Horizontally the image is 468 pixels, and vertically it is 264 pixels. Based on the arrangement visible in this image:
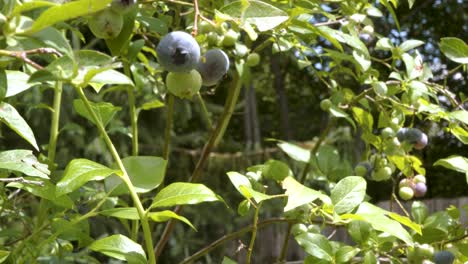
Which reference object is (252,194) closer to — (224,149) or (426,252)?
(426,252)

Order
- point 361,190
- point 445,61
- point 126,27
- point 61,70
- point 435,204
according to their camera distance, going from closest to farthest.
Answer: point 61,70 → point 126,27 → point 361,190 → point 435,204 → point 445,61

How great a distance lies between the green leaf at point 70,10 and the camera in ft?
1.40

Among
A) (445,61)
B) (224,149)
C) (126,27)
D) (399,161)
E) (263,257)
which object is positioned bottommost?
(263,257)

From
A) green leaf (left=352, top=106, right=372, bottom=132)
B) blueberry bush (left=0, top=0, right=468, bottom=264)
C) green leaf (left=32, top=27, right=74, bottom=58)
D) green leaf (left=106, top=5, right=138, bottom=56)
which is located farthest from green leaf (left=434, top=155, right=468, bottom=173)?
green leaf (left=32, top=27, right=74, bottom=58)

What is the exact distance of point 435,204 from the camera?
14.3 ft

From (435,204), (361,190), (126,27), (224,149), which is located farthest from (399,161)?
(224,149)

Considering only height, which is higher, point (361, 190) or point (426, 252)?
point (361, 190)

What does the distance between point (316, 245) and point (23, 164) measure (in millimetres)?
376

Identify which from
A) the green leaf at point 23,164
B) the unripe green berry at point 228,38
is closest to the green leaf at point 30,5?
the green leaf at point 23,164

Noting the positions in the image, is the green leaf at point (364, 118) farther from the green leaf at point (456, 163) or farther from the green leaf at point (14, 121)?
the green leaf at point (14, 121)

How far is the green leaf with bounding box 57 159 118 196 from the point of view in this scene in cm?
59

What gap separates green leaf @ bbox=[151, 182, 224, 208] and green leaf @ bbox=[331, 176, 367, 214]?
0.56 feet

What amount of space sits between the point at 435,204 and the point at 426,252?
3663mm

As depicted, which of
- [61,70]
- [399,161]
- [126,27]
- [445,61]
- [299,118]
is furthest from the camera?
[299,118]
